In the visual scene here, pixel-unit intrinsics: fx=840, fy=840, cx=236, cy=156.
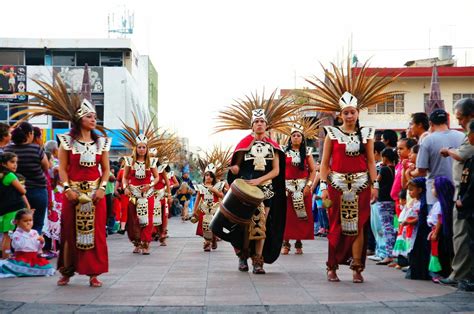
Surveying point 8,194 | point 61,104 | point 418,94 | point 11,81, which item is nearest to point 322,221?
point 8,194

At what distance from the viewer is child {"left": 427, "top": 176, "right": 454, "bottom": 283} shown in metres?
9.70

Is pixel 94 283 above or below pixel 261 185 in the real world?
below

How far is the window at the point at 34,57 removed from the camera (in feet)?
196

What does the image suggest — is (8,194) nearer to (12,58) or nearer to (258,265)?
(258,265)

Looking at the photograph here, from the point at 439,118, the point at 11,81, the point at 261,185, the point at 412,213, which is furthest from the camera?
the point at 11,81

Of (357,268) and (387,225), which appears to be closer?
(357,268)

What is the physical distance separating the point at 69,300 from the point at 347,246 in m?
3.42

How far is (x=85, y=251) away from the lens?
9.69 metres

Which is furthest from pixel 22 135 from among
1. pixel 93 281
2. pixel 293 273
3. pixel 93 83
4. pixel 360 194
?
pixel 93 83

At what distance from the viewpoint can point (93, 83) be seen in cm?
5928

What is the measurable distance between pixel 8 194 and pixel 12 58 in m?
50.5

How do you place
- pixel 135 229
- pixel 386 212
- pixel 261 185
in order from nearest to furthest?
pixel 261 185, pixel 386 212, pixel 135 229

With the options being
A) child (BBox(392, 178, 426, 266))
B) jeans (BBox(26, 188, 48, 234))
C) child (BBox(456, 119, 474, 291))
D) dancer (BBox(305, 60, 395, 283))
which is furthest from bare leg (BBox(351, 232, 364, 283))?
jeans (BBox(26, 188, 48, 234))

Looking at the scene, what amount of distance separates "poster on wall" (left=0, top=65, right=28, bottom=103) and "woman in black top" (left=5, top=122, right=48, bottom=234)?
46735mm
